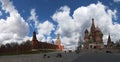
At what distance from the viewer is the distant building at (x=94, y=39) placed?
570ft

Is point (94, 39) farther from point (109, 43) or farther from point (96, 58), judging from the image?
point (96, 58)

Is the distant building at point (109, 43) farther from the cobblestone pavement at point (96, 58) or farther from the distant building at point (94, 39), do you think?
the cobblestone pavement at point (96, 58)

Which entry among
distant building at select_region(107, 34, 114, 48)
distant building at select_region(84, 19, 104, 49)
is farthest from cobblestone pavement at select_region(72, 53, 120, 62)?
distant building at select_region(107, 34, 114, 48)

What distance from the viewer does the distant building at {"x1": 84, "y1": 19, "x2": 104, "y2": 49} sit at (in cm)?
17375

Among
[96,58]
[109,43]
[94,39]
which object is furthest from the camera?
[109,43]

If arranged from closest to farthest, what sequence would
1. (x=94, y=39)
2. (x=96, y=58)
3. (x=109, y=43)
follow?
(x=96, y=58)
(x=94, y=39)
(x=109, y=43)

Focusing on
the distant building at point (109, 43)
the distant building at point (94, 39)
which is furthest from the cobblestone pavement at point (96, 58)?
the distant building at point (109, 43)

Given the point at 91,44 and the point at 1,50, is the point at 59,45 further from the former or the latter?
the point at 1,50

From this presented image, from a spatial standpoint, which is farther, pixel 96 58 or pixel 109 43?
pixel 109 43

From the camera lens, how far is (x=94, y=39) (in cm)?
18050

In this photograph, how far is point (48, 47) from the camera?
15412 cm

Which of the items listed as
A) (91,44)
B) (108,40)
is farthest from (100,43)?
(108,40)

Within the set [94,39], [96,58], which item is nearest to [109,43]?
[94,39]

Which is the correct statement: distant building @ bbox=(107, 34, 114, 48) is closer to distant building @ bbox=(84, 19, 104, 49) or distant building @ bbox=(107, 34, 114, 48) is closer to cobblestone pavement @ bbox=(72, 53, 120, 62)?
distant building @ bbox=(84, 19, 104, 49)
